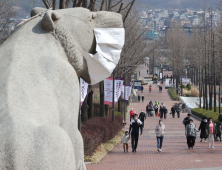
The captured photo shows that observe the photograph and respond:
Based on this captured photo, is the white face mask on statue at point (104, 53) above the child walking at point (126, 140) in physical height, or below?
above

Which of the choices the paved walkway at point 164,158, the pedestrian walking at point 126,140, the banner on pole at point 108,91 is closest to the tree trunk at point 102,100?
the banner on pole at point 108,91

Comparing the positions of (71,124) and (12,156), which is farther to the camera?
(71,124)

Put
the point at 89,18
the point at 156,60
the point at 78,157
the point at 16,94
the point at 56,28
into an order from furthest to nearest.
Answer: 1. the point at 156,60
2. the point at 89,18
3. the point at 56,28
4. the point at 78,157
5. the point at 16,94

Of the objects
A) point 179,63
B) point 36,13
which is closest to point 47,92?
point 36,13

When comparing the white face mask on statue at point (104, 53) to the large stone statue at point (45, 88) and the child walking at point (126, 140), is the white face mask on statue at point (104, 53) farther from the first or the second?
the child walking at point (126, 140)

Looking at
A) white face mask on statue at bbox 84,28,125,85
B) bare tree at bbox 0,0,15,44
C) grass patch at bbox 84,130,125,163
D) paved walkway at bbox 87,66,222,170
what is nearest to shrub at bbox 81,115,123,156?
grass patch at bbox 84,130,125,163

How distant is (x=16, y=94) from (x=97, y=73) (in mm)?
1310

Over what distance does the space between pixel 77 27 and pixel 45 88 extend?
0.84 metres

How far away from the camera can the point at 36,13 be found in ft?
12.1

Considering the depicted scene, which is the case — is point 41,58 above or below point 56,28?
below

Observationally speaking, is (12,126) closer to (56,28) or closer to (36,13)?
(56,28)

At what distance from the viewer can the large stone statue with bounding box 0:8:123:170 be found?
2.60 metres

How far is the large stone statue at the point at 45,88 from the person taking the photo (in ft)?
8.52

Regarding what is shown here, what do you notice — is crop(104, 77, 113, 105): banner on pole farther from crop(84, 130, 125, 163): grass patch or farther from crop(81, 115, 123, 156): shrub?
crop(84, 130, 125, 163): grass patch
